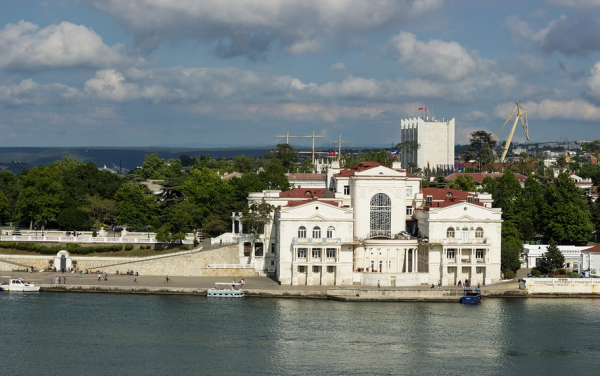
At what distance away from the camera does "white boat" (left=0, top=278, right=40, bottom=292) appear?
214ft

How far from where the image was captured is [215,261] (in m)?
71.2

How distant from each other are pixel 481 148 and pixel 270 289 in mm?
82425

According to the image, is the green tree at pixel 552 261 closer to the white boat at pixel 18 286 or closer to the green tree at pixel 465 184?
the green tree at pixel 465 184

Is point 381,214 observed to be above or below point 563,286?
above

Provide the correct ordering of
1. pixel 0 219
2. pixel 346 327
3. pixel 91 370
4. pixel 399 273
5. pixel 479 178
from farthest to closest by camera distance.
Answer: pixel 479 178, pixel 0 219, pixel 399 273, pixel 346 327, pixel 91 370

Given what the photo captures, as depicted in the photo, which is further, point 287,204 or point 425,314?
point 287,204

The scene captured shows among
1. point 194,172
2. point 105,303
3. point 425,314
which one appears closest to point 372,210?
point 425,314

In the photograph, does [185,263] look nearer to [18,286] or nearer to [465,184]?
[18,286]

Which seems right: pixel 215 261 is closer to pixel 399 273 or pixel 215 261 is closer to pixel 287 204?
pixel 287 204

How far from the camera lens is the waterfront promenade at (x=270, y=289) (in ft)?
208

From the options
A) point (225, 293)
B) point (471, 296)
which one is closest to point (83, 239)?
point (225, 293)

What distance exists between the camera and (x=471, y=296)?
62844mm

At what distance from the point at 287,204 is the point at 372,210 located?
6268mm

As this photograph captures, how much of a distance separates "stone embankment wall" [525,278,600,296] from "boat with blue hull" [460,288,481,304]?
185 inches
